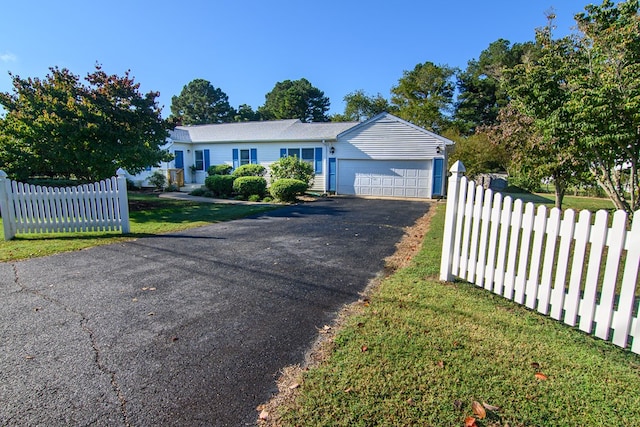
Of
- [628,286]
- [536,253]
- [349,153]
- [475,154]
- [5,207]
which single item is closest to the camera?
[628,286]

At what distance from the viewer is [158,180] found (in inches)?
781

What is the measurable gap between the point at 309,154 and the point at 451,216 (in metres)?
16.0

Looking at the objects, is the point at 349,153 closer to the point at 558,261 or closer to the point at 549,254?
the point at 549,254

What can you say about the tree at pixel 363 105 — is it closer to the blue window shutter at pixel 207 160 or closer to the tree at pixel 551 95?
the blue window shutter at pixel 207 160

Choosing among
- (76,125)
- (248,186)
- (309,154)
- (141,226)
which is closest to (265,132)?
(309,154)

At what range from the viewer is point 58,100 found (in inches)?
415

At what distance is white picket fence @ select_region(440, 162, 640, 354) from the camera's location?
2.68 meters

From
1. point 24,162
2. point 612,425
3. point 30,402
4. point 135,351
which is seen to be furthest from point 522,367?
point 24,162

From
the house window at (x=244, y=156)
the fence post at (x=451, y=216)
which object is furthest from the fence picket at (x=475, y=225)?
the house window at (x=244, y=156)

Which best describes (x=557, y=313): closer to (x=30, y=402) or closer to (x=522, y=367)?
(x=522, y=367)

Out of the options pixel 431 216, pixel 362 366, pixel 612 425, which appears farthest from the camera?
pixel 431 216

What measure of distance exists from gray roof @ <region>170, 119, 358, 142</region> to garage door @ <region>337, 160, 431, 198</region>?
211 cm

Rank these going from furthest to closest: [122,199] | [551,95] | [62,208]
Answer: [122,199] < [62,208] < [551,95]

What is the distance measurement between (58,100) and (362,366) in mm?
12506
